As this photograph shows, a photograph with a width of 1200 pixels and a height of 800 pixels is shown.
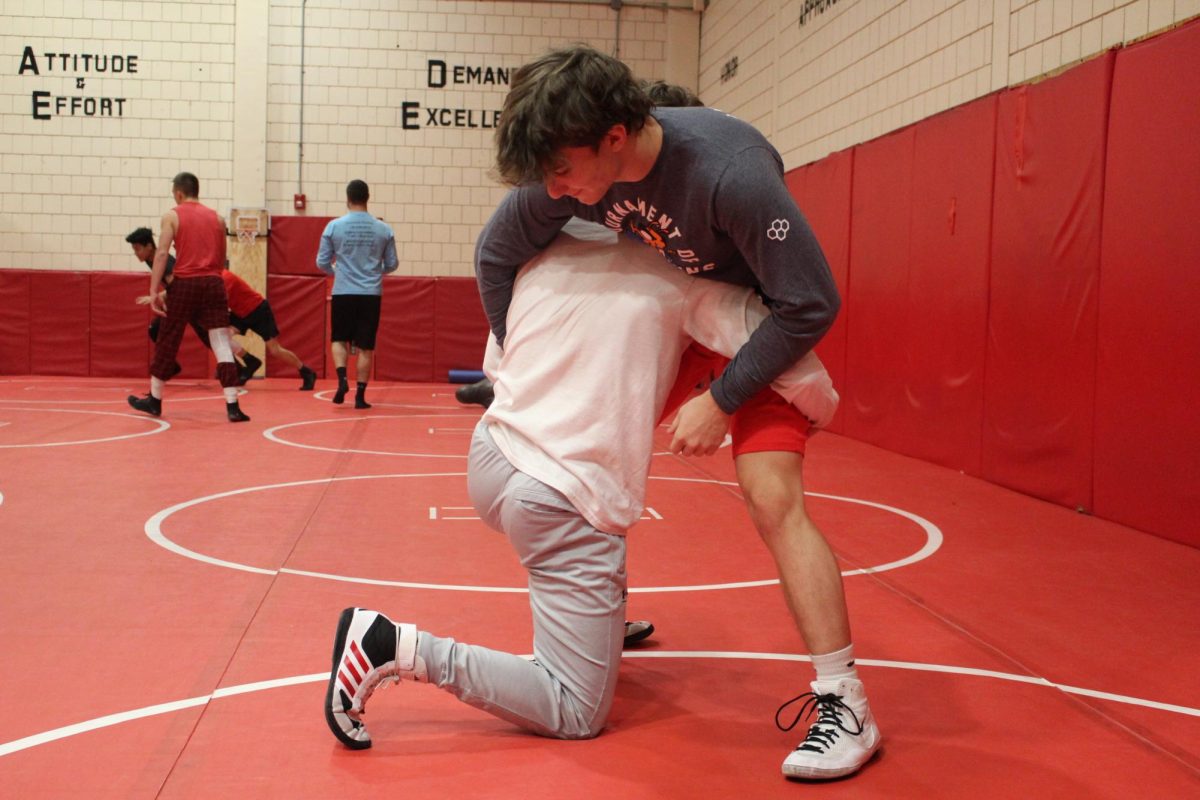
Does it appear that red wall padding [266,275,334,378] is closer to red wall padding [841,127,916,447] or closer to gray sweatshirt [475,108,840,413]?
red wall padding [841,127,916,447]

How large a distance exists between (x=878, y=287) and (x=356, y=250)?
4.21 metres

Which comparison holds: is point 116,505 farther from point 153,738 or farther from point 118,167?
point 118,167

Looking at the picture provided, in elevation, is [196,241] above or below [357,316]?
above

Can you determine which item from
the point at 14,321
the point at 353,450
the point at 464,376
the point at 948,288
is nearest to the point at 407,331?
the point at 464,376

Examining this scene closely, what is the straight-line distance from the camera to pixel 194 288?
25.7 feet

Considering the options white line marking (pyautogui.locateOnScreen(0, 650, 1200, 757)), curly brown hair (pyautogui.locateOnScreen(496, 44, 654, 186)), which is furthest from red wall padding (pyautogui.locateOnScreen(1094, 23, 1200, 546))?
curly brown hair (pyautogui.locateOnScreen(496, 44, 654, 186))

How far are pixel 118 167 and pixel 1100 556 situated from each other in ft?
37.8

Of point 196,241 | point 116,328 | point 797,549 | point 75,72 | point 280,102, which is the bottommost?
point 797,549

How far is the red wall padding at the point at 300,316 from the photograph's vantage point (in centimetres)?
1245

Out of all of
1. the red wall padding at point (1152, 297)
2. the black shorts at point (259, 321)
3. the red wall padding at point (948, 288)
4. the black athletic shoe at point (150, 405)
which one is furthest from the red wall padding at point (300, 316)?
the red wall padding at point (1152, 297)

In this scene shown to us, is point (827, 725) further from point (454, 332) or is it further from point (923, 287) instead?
point (454, 332)

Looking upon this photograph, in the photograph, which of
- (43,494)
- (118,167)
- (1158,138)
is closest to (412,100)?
(118,167)

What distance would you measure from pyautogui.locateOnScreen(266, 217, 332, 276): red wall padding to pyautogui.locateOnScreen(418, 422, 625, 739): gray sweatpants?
10.7m

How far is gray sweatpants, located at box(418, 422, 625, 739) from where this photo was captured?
2244mm
